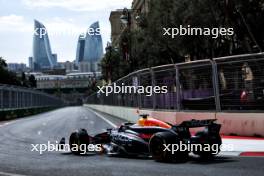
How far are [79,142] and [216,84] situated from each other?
17.6 feet

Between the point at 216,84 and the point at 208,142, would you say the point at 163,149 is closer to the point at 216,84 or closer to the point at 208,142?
the point at 208,142

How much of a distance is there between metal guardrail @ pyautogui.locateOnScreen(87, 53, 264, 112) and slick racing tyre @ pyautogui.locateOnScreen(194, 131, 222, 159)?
454 centimetres

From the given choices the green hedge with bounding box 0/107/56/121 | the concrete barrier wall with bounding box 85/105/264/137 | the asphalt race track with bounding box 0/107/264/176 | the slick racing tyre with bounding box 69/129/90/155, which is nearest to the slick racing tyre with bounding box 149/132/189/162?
the asphalt race track with bounding box 0/107/264/176

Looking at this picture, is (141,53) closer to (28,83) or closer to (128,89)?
(128,89)

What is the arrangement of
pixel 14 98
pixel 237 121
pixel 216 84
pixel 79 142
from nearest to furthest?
pixel 79 142
pixel 237 121
pixel 216 84
pixel 14 98

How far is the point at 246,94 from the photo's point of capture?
15.6 metres

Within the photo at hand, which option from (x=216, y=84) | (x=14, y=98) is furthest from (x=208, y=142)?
(x=14, y=98)

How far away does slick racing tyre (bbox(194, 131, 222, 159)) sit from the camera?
34.9ft

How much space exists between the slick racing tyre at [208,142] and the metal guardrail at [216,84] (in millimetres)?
4537

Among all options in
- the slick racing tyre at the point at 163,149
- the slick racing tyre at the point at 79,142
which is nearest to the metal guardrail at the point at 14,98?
the slick racing tyre at the point at 79,142

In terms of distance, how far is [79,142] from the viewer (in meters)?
13.1

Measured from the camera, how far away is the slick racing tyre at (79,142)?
507 inches

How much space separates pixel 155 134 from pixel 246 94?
5.56 m

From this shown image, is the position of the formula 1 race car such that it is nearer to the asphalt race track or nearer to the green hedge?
the asphalt race track
